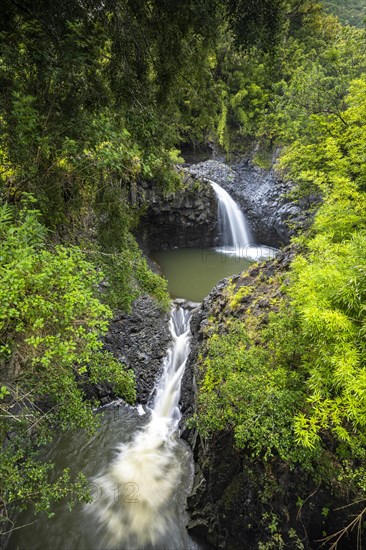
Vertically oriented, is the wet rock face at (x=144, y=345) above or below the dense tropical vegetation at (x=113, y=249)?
below

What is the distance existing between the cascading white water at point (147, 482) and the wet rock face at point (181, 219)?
9640 millimetres

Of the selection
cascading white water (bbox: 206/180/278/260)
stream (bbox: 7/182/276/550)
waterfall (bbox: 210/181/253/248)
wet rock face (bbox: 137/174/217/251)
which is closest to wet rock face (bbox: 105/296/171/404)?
stream (bbox: 7/182/276/550)

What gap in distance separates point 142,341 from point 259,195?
13143 millimetres

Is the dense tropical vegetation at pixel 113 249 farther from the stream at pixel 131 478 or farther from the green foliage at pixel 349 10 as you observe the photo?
the green foliage at pixel 349 10

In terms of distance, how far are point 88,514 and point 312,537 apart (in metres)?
4.18

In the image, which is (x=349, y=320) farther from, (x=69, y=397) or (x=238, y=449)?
(x=69, y=397)

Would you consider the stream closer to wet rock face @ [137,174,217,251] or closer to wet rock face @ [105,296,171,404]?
wet rock face @ [105,296,171,404]

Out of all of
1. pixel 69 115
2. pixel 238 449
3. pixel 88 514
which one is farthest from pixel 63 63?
pixel 88 514

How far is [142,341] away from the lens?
9594 mm

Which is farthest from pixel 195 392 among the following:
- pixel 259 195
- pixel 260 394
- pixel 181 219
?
pixel 259 195

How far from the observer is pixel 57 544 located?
5340 mm

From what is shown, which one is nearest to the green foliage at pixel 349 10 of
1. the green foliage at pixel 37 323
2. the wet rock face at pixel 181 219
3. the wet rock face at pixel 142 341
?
the wet rock face at pixel 181 219

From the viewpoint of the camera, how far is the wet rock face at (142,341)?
8.83 meters

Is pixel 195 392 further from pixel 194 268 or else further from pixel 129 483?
pixel 194 268
